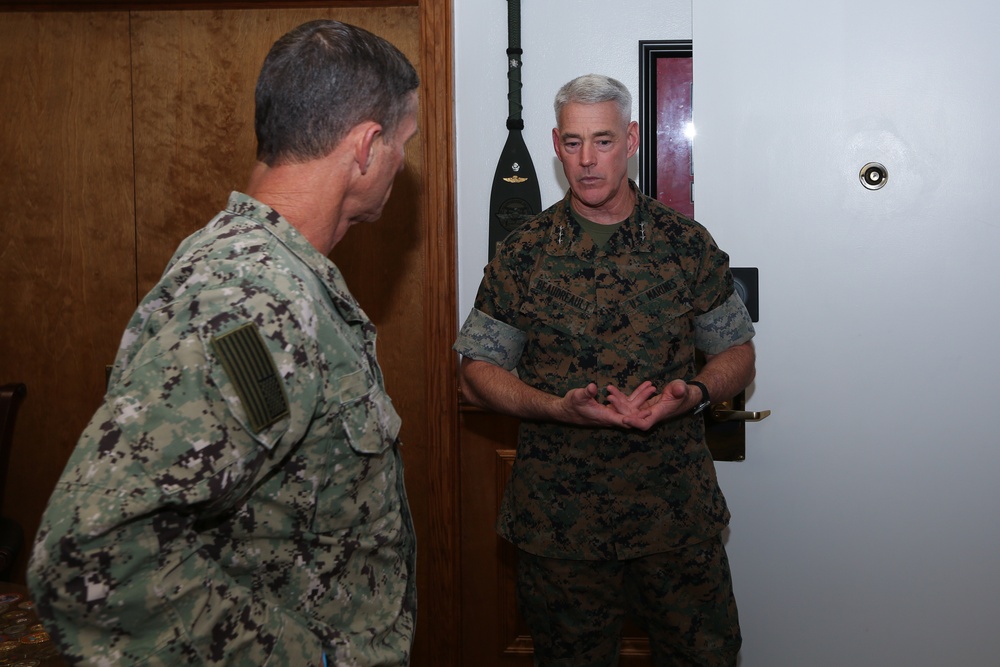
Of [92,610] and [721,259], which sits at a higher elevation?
[721,259]

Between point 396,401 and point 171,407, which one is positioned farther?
point 396,401

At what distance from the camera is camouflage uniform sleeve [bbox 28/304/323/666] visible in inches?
29.8

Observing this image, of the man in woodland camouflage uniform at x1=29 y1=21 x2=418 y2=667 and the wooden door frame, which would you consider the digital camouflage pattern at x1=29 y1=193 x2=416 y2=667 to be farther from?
the wooden door frame

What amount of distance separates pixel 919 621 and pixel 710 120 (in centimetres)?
142

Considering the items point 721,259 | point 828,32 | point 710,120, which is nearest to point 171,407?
point 721,259

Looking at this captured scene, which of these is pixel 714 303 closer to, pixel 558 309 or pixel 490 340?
pixel 558 309

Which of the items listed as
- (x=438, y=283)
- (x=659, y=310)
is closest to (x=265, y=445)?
(x=659, y=310)

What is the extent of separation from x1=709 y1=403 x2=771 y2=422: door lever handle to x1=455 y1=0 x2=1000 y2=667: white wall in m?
0.05

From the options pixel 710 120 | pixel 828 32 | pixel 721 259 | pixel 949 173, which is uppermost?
pixel 828 32

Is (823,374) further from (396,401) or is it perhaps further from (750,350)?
(396,401)

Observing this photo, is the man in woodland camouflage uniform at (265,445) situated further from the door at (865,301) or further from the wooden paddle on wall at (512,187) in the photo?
the door at (865,301)

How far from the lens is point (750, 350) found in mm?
1943

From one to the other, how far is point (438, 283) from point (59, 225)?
1.22 meters

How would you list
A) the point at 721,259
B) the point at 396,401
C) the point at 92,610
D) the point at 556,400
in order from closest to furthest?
the point at 92,610 → the point at 556,400 → the point at 721,259 → the point at 396,401
